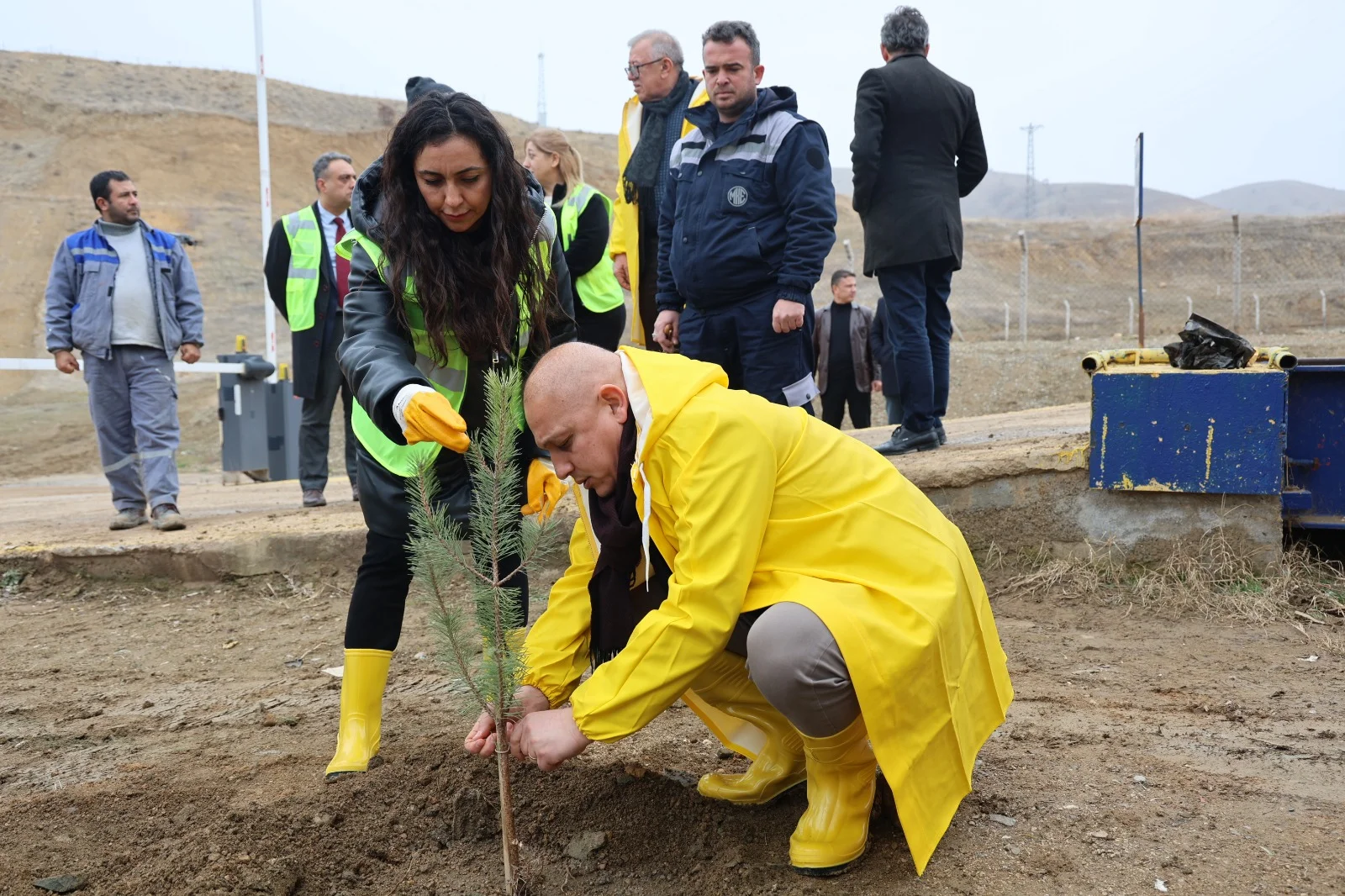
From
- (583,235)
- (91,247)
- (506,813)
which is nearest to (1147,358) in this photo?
(583,235)

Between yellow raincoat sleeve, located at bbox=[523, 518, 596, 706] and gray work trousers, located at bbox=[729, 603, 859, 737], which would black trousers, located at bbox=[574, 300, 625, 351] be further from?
gray work trousers, located at bbox=[729, 603, 859, 737]

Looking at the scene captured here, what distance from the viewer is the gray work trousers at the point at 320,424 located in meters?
5.75

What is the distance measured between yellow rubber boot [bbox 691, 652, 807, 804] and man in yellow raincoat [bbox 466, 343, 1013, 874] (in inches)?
8.1

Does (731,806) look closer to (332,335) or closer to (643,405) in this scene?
(643,405)

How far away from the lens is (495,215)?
247cm

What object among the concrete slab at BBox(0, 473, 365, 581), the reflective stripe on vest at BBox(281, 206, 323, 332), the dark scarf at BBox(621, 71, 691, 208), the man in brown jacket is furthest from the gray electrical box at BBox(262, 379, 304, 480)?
the dark scarf at BBox(621, 71, 691, 208)

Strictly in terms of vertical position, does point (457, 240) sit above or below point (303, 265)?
below

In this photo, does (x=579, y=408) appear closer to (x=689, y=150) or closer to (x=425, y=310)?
(x=425, y=310)

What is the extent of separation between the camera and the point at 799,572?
2.03 meters

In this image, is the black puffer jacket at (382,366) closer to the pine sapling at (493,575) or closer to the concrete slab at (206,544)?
the pine sapling at (493,575)

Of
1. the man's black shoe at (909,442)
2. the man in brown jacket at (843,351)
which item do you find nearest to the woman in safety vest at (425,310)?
the man's black shoe at (909,442)

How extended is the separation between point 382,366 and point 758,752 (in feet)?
4.09

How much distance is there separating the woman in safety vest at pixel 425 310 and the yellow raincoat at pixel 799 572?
0.61 m

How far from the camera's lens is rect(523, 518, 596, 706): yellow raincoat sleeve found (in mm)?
2307
